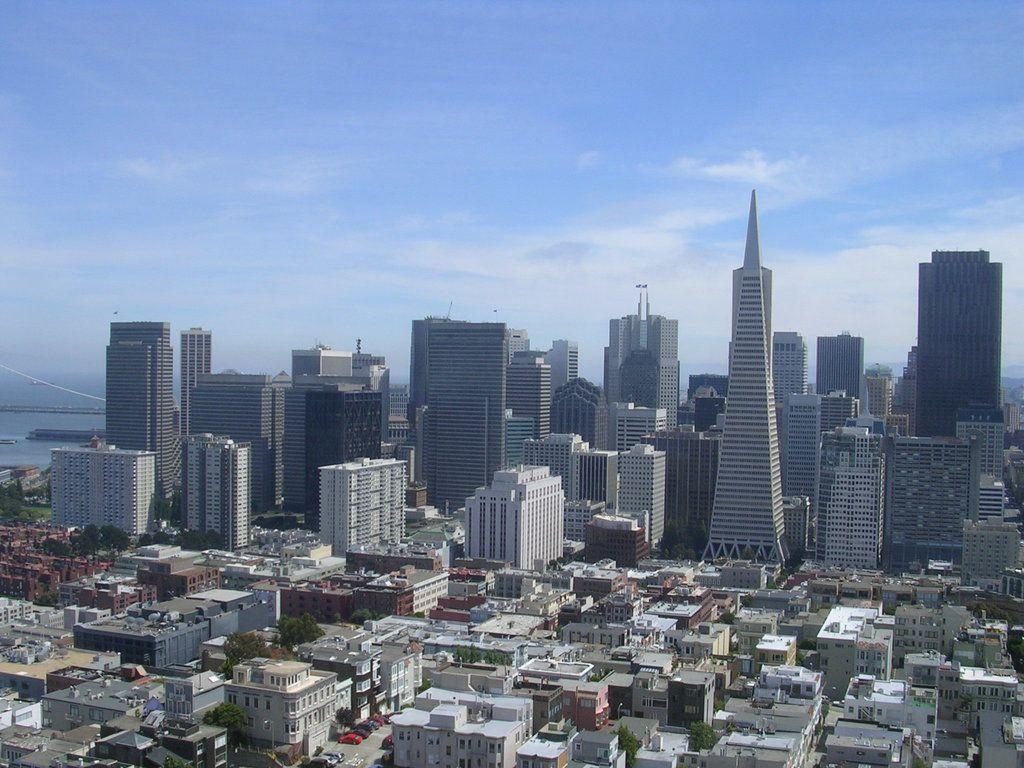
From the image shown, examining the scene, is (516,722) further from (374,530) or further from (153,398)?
(153,398)

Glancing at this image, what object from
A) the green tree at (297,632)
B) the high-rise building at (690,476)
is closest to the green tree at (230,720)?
the green tree at (297,632)

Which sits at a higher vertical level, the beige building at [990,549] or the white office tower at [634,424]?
the white office tower at [634,424]

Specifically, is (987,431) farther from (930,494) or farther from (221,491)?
(221,491)

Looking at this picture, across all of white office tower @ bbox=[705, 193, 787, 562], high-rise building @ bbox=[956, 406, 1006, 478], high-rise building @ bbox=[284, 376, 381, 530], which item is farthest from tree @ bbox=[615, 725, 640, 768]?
high-rise building @ bbox=[956, 406, 1006, 478]

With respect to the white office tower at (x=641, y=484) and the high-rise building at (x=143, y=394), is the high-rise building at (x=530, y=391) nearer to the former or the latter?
the white office tower at (x=641, y=484)

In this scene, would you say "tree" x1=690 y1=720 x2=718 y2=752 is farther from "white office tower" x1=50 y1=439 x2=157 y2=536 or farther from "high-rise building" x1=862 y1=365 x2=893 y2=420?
"high-rise building" x1=862 y1=365 x2=893 y2=420
